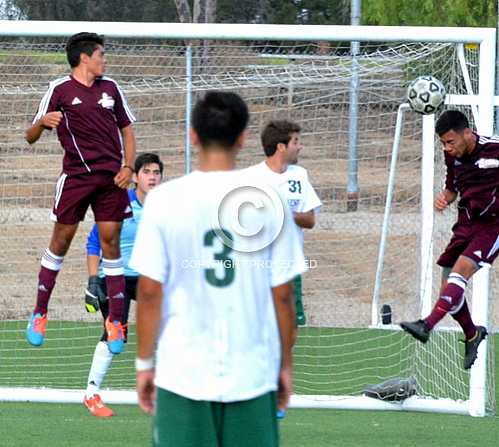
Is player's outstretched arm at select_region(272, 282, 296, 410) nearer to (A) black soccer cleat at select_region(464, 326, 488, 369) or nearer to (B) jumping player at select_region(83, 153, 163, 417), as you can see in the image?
(B) jumping player at select_region(83, 153, 163, 417)

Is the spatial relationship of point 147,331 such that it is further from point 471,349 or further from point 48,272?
point 471,349

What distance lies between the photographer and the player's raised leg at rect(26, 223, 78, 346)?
827 cm

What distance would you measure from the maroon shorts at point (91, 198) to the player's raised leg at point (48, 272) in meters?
0.09

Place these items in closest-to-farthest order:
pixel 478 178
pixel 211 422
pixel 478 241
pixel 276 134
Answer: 1. pixel 211 422
2. pixel 276 134
3. pixel 478 178
4. pixel 478 241

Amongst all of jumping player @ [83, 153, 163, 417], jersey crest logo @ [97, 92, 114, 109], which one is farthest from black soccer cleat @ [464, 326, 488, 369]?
jersey crest logo @ [97, 92, 114, 109]

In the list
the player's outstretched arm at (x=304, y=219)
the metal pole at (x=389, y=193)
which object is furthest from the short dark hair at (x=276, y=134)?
the metal pole at (x=389, y=193)

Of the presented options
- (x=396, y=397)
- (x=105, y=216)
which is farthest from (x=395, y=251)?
(x=105, y=216)

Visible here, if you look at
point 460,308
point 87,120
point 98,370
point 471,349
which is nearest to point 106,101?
point 87,120

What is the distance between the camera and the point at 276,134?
328 inches

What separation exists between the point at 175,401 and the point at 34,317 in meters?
4.26

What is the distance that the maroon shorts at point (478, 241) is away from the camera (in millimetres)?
8750

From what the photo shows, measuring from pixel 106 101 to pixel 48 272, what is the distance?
4.09 ft

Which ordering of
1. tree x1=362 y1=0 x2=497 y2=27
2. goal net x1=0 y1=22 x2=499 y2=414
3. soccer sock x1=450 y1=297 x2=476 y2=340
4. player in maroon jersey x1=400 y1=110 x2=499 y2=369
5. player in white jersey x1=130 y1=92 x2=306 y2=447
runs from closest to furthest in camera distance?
player in white jersey x1=130 y1=92 x2=306 y2=447 < player in maroon jersey x1=400 y1=110 x2=499 y2=369 < soccer sock x1=450 y1=297 x2=476 y2=340 < goal net x1=0 y1=22 x2=499 y2=414 < tree x1=362 y1=0 x2=497 y2=27

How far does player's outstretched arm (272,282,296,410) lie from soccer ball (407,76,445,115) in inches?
179
